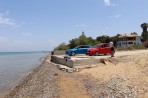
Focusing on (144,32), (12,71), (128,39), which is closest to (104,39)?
(128,39)

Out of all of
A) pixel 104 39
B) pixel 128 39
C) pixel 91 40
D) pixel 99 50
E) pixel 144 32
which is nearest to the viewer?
pixel 99 50

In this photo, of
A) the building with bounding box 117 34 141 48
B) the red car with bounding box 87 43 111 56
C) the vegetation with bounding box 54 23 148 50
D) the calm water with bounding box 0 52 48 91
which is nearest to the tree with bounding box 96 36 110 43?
the vegetation with bounding box 54 23 148 50

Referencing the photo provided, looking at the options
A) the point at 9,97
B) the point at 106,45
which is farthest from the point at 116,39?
the point at 9,97

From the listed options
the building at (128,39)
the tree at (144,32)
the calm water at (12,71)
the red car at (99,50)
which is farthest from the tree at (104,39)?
the red car at (99,50)

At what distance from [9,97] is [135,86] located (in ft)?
30.2

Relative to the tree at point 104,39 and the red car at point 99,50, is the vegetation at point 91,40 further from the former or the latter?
the red car at point 99,50

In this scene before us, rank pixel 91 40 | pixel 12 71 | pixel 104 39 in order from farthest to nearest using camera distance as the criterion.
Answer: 1. pixel 104 39
2. pixel 91 40
3. pixel 12 71

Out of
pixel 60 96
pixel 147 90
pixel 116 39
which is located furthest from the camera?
pixel 116 39

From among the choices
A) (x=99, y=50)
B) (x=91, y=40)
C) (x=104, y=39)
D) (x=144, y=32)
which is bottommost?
(x=99, y=50)

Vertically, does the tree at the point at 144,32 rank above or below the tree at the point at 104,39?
above

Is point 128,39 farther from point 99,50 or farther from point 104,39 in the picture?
point 99,50

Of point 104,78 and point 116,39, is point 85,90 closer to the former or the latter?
point 104,78

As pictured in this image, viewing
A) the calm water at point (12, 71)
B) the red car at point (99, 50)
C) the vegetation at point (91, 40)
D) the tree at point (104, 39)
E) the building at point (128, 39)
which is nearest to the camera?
the calm water at point (12, 71)

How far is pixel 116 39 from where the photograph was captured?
353 ft
